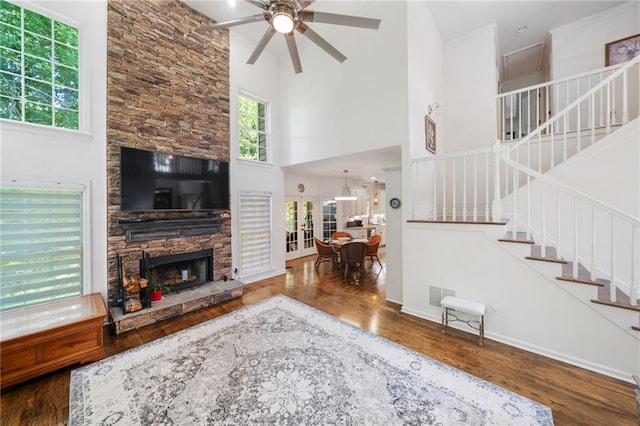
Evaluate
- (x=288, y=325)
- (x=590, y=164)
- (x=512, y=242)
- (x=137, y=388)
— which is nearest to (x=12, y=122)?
(x=137, y=388)

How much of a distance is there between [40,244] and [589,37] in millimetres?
9029

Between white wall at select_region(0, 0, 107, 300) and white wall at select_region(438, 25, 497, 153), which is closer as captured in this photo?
white wall at select_region(0, 0, 107, 300)

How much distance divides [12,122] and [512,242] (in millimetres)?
5891

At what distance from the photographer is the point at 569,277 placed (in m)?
2.34

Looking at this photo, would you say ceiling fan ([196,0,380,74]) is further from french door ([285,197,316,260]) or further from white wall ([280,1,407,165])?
french door ([285,197,316,260])

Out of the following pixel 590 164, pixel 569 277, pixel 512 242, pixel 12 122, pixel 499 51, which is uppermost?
pixel 499 51

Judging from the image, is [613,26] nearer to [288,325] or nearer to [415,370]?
[415,370]

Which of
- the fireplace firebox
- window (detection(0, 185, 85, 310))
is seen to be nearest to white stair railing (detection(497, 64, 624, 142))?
the fireplace firebox

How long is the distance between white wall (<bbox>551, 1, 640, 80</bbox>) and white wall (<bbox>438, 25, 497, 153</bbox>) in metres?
1.19

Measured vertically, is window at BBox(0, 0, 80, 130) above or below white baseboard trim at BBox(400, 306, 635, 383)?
above

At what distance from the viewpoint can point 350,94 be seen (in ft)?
13.8

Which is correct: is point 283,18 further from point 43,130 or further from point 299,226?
point 299,226

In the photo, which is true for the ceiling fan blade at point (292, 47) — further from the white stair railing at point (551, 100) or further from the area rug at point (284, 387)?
the white stair railing at point (551, 100)

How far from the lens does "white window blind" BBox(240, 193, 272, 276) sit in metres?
4.95
